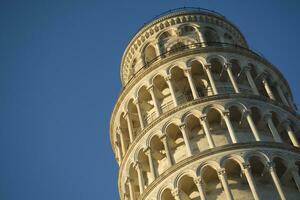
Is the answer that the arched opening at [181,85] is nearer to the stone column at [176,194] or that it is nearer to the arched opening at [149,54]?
the arched opening at [149,54]

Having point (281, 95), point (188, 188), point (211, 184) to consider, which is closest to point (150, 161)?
point (188, 188)

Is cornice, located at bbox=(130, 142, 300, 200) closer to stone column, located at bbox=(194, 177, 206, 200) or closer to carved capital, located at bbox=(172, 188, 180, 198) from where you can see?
carved capital, located at bbox=(172, 188, 180, 198)

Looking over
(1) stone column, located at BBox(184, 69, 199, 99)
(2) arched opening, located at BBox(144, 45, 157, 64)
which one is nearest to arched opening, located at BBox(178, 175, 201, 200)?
(1) stone column, located at BBox(184, 69, 199, 99)

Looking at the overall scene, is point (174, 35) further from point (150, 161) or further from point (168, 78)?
point (150, 161)

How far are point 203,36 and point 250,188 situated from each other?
558 inches

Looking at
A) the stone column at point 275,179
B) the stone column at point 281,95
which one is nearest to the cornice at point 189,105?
the stone column at point 281,95

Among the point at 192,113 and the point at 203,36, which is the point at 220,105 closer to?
the point at 192,113

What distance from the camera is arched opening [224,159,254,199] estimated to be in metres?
26.3

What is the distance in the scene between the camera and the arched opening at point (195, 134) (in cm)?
Answer: 2911

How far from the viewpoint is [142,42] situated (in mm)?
39312

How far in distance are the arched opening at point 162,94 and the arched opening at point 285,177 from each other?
699cm

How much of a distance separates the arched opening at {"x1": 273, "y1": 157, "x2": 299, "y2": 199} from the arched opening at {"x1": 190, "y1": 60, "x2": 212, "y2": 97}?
21.3 ft

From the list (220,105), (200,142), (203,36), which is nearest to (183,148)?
(200,142)

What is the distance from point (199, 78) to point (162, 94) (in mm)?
2242
